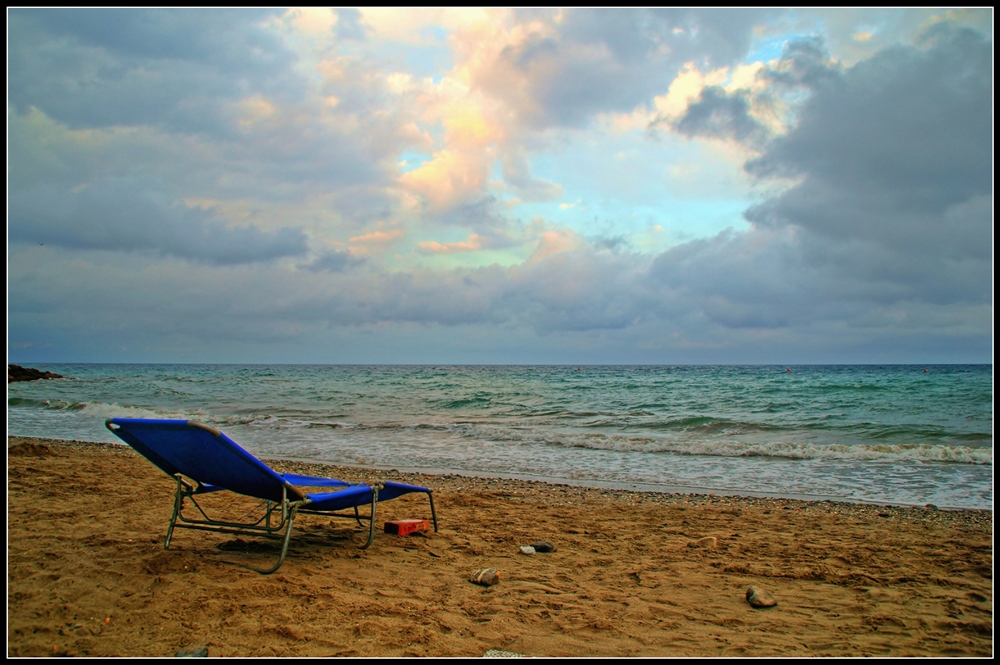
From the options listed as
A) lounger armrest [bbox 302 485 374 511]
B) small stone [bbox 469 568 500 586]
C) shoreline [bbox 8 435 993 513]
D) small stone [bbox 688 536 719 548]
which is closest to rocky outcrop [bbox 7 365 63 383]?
shoreline [bbox 8 435 993 513]

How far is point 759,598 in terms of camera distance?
12.2 feet

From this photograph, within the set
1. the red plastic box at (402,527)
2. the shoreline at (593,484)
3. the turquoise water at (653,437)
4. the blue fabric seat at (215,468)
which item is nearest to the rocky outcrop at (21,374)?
the turquoise water at (653,437)

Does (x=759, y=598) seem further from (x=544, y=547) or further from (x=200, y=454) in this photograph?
(x=200, y=454)

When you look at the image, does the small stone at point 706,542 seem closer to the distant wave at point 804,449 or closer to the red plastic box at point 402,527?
the red plastic box at point 402,527

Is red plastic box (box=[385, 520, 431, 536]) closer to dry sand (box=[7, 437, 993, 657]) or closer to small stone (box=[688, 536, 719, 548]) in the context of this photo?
dry sand (box=[7, 437, 993, 657])

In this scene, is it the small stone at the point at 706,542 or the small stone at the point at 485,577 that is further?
the small stone at the point at 706,542

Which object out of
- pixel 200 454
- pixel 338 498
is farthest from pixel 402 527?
pixel 200 454

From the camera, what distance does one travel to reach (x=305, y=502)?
13.3 ft

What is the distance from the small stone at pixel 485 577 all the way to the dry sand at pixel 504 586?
0.28 ft

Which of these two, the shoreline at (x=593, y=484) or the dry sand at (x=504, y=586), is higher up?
the dry sand at (x=504, y=586)

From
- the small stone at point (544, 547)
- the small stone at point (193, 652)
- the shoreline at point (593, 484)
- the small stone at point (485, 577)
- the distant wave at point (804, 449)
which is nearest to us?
the small stone at point (193, 652)

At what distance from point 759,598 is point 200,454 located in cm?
379

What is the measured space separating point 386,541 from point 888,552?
14.2 ft

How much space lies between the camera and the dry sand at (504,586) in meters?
3.03
